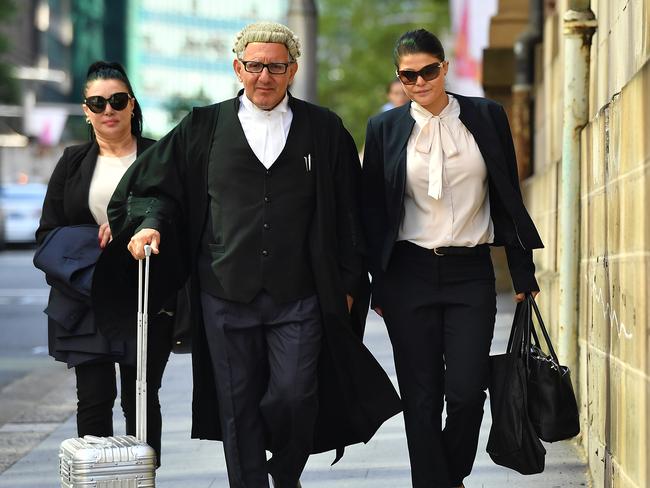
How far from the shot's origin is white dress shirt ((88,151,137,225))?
620 cm

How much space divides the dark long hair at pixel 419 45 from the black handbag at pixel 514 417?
1.06 meters

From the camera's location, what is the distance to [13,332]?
15.4 meters

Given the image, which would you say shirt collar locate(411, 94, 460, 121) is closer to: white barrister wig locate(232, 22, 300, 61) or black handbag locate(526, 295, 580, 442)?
white barrister wig locate(232, 22, 300, 61)

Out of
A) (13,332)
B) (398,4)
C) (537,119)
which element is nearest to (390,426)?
(537,119)

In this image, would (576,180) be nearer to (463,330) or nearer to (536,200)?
(463,330)

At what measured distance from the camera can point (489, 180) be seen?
5.72 metres

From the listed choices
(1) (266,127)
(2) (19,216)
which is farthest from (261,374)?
(2) (19,216)

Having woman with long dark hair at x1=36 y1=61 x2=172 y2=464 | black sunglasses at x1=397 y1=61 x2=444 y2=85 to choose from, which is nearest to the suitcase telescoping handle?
woman with long dark hair at x1=36 y1=61 x2=172 y2=464

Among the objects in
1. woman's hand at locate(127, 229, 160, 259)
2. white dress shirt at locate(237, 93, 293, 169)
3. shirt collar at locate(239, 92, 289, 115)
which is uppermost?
shirt collar at locate(239, 92, 289, 115)

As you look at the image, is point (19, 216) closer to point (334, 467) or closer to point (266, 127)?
point (334, 467)

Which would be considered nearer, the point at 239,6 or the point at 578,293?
the point at 578,293

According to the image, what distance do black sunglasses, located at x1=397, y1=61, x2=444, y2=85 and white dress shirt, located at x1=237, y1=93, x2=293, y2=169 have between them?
0.45m

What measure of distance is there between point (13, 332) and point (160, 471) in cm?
862

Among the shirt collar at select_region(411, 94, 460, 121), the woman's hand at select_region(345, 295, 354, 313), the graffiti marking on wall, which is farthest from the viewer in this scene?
A: the shirt collar at select_region(411, 94, 460, 121)
